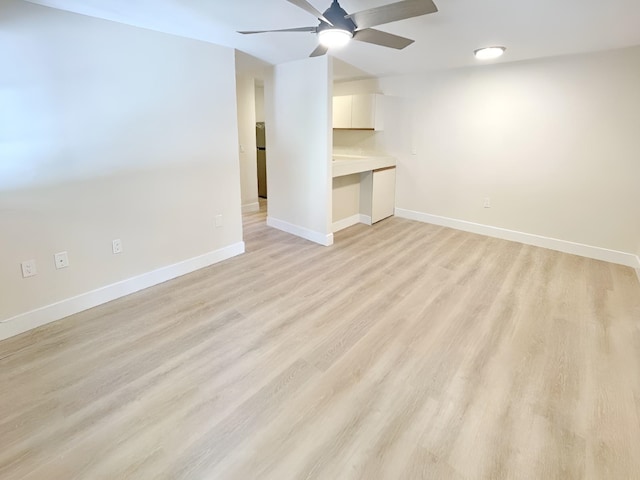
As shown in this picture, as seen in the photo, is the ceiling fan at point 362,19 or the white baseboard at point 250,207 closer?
the ceiling fan at point 362,19

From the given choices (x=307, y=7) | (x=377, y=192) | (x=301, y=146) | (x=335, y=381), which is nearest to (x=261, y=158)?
(x=301, y=146)

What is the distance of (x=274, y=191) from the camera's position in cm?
485

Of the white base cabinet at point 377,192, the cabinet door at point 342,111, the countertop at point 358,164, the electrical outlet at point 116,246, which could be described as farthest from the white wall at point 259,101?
the electrical outlet at point 116,246

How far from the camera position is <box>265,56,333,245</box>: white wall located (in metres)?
3.96

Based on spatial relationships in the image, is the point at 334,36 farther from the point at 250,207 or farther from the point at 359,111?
the point at 250,207

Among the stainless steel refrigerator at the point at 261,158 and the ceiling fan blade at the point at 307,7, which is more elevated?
the ceiling fan blade at the point at 307,7

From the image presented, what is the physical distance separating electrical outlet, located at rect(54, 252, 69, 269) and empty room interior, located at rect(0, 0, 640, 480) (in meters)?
0.02

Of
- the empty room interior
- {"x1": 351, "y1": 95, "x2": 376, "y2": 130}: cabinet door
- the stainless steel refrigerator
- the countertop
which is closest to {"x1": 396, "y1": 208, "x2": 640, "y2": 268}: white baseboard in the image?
the empty room interior

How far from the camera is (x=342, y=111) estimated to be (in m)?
5.43

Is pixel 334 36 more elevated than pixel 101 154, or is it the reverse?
pixel 334 36

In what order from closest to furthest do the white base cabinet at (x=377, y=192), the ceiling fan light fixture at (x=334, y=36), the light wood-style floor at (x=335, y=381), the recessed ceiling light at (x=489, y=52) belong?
the light wood-style floor at (x=335, y=381)
the ceiling fan light fixture at (x=334, y=36)
the recessed ceiling light at (x=489, y=52)
the white base cabinet at (x=377, y=192)

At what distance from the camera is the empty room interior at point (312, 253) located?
5.52 ft

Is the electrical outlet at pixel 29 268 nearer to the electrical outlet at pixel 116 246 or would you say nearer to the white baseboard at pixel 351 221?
the electrical outlet at pixel 116 246

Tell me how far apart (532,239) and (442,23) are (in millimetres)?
2750
